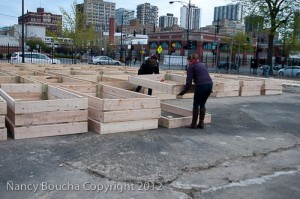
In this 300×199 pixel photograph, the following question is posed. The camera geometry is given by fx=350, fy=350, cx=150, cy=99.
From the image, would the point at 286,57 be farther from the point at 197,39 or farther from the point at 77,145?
the point at 77,145

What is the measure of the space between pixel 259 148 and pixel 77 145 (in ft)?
11.5

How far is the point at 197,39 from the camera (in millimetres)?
67688

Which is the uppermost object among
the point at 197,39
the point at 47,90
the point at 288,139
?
the point at 197,39

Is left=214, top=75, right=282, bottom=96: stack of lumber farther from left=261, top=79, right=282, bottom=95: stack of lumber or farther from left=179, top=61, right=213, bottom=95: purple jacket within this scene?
left=179, top=61, right=213, bottom=95: purple jacket

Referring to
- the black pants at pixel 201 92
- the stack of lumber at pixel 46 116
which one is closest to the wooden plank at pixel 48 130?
the stack of lumber at pixel 46 116

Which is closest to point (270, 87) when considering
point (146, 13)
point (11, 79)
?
point (11, 79)

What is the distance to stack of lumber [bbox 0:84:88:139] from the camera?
663 centimetres

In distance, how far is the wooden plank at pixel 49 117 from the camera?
6.64 m

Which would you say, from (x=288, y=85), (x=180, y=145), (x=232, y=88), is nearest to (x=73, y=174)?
(x=180, y=145)

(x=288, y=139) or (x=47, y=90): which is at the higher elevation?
(x=47, y=90)

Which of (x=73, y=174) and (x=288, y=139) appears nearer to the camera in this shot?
(x=73, y=174)

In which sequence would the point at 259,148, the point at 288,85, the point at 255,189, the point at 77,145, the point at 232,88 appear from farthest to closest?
1. the point at 288,85
2. the point at 232,88
3. the point at 259,148
4. the point at 77,145
5. the point at 255,189

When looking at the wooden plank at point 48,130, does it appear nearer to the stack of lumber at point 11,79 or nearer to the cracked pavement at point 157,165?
the cracked pavement at point 157,165

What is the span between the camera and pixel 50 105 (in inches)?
270
